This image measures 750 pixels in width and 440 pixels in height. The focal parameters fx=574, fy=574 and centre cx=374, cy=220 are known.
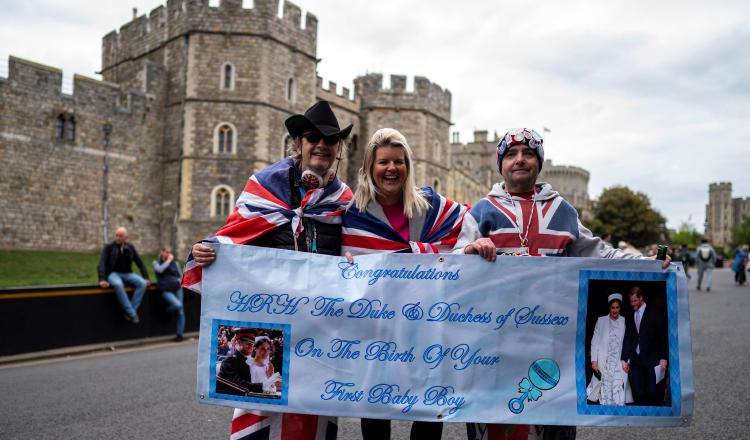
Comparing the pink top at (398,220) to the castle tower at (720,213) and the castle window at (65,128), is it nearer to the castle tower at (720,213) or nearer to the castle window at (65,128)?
the castle window at (65,128)

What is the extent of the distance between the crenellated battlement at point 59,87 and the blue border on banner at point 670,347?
25.3 m

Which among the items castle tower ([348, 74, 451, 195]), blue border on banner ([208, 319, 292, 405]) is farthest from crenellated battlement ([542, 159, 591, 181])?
blue border on banner ([208, 319, 292, 405])

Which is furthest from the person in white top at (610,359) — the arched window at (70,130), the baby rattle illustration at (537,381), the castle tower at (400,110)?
the castle tower at (400,110)

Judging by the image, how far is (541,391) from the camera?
9.95ft

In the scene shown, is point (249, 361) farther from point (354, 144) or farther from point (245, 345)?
point (354, 144)

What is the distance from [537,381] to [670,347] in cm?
71

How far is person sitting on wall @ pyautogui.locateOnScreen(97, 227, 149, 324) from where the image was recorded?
9773mm

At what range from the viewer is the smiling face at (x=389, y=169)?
3.33m

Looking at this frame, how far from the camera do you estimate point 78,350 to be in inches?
356

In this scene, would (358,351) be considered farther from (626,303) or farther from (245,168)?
(245,168)

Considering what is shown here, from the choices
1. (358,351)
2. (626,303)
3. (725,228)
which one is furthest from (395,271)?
(725,228)

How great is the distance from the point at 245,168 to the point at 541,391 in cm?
2476

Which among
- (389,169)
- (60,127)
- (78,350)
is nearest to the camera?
(389,169)

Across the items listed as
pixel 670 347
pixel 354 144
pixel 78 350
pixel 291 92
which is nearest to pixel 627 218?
pixel 354 144
